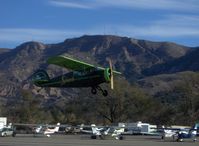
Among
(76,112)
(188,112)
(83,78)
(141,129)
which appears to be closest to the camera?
(83,78)

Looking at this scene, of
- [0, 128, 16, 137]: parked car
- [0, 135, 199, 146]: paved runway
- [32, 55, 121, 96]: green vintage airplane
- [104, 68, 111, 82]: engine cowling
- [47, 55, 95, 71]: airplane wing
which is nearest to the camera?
[32, 55, 121, 96]: green vintage airplane

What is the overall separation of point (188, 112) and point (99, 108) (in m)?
20.6

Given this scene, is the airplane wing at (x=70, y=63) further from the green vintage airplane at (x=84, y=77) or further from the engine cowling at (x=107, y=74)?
the engine cowling at (x=107, y=74)

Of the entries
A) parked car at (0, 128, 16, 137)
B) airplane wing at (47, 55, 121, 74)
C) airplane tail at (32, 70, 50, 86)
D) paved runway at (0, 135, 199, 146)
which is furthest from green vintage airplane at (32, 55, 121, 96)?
parked car at (0, 128, 16, 137)

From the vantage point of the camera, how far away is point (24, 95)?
471 ft

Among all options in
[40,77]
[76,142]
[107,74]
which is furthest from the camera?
[76,142]

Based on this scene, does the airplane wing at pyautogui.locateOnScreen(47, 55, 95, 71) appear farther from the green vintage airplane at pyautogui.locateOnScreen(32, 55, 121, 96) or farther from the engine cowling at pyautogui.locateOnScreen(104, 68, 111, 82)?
the engine cowling at pyautogui.locateOnScreen(104, 68, 111, 82)

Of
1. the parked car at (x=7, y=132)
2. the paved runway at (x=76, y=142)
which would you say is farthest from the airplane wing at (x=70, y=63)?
the parked car at (x=7, y=132)

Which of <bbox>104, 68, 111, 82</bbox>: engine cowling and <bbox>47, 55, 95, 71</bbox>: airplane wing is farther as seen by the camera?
<bbox>47, 55, 95, 71</bbox>: airplane wing

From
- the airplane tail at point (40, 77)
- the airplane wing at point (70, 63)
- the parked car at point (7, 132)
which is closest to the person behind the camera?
the airplane wing at point (70, 63)

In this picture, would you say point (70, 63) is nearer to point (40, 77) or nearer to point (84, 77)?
point (40, 77)

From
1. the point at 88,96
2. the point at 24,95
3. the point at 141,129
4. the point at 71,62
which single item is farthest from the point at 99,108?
the point at 71,62

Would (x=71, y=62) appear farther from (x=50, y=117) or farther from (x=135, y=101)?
(x=50, y=117)

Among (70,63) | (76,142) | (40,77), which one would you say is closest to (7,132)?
(76,142)
